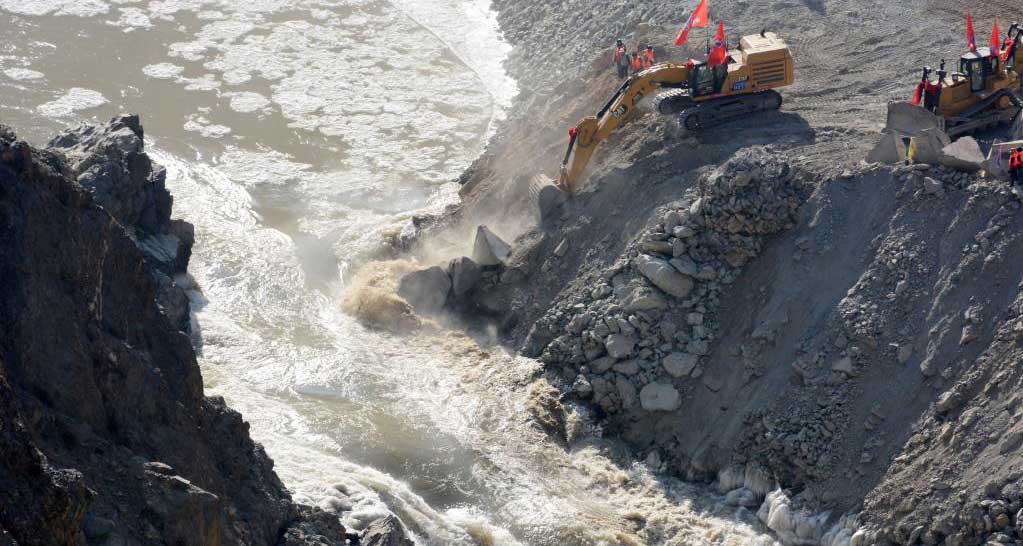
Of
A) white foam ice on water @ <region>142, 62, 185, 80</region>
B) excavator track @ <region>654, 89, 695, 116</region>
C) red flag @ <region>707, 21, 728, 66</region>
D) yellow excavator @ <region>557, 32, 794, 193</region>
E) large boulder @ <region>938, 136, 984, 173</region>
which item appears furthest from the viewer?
white foam ice on water @ <region>142, 62, 185, 80</region>

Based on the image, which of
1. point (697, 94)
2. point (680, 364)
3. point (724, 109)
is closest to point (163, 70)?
point (697, 94)

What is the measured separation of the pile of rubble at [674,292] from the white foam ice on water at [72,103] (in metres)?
19.5

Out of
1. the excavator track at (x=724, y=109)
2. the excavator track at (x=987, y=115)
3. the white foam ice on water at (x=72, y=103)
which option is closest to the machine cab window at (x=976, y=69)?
the excavator track at (x=987, y=115)

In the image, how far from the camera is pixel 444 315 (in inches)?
1077

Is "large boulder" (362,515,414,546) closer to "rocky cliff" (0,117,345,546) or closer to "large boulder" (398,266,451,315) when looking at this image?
"rocky cliff" (0,117,345,546)

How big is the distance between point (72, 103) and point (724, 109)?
67.1ft

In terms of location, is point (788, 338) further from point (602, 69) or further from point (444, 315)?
point (602, 69)

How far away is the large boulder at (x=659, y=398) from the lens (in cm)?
2300

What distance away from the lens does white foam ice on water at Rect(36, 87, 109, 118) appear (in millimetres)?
37344

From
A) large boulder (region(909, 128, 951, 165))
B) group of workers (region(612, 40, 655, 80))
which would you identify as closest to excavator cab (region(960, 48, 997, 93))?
large boulder (region(909, 128, 951, 165))

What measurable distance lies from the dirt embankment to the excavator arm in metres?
0.51

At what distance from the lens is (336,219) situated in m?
32.6

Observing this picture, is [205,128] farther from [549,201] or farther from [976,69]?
[976,69]

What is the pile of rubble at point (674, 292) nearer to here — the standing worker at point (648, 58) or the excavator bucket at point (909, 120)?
the excavator bucket at point (909, 120)
